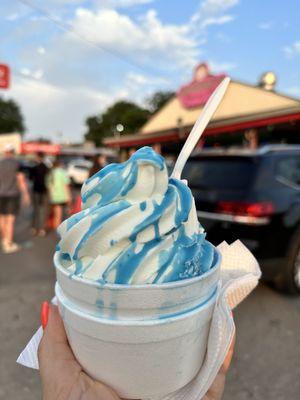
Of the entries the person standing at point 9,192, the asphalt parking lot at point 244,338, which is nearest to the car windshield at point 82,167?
the person standing at point 9,192

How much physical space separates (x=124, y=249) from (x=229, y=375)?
2.07 meters

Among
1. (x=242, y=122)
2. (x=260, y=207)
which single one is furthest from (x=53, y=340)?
(x=242, y=122)

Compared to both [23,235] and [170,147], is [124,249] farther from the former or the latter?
[170,147]

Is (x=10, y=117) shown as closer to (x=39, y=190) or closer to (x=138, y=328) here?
(x=39, y=190)

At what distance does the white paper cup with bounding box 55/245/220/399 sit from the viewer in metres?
1.08

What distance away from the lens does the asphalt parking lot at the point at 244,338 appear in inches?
102

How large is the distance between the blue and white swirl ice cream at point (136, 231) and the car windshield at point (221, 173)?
2819 millimetres

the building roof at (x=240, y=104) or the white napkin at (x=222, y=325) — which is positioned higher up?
the building roof at (x=240, y=104)

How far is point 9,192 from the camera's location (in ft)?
20.5

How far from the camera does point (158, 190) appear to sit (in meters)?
1.29

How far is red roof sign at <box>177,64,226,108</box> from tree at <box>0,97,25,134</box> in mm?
64835

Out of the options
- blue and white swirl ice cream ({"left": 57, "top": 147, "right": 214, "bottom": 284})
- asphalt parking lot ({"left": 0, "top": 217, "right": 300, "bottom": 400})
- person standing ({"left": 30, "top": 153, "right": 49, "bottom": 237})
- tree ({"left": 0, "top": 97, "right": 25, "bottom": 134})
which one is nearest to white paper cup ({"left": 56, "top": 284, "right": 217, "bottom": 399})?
blue and white swirl ice cream ({"left": 57, "top": 147, "right": 214, "bottom": 284})

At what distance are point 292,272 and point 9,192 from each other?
15.3 ft

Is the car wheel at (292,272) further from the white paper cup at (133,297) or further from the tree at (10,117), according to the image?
the tree at (10,117)
